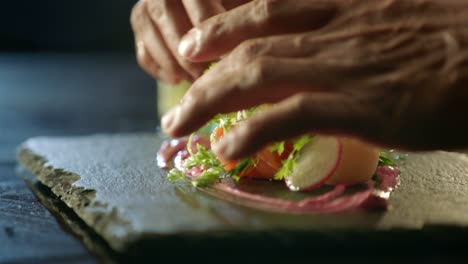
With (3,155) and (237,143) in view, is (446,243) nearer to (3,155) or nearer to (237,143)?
(237,143)

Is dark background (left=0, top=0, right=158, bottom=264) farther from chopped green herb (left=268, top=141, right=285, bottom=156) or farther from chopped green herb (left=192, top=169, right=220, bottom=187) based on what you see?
chopped green herb (left=268, top=141, right=285, bottom=156)

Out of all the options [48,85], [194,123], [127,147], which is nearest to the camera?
[194,123]

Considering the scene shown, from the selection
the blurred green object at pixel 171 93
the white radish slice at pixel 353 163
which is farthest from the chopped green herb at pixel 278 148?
the blurred green object at pixel 171 93

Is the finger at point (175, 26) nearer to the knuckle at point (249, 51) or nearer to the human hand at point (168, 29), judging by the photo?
the human hand at point (168, 29)

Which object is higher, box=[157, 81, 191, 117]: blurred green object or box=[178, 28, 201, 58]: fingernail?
box=[178, 28, 201, 58]: fingernail

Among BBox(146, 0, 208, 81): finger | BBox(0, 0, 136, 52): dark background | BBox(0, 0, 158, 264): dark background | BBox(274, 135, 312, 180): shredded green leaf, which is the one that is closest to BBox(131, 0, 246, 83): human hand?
BBox(146, 0, 208, 81): finger

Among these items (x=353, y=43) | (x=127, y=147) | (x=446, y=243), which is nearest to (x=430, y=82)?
(x=353, y=43)
